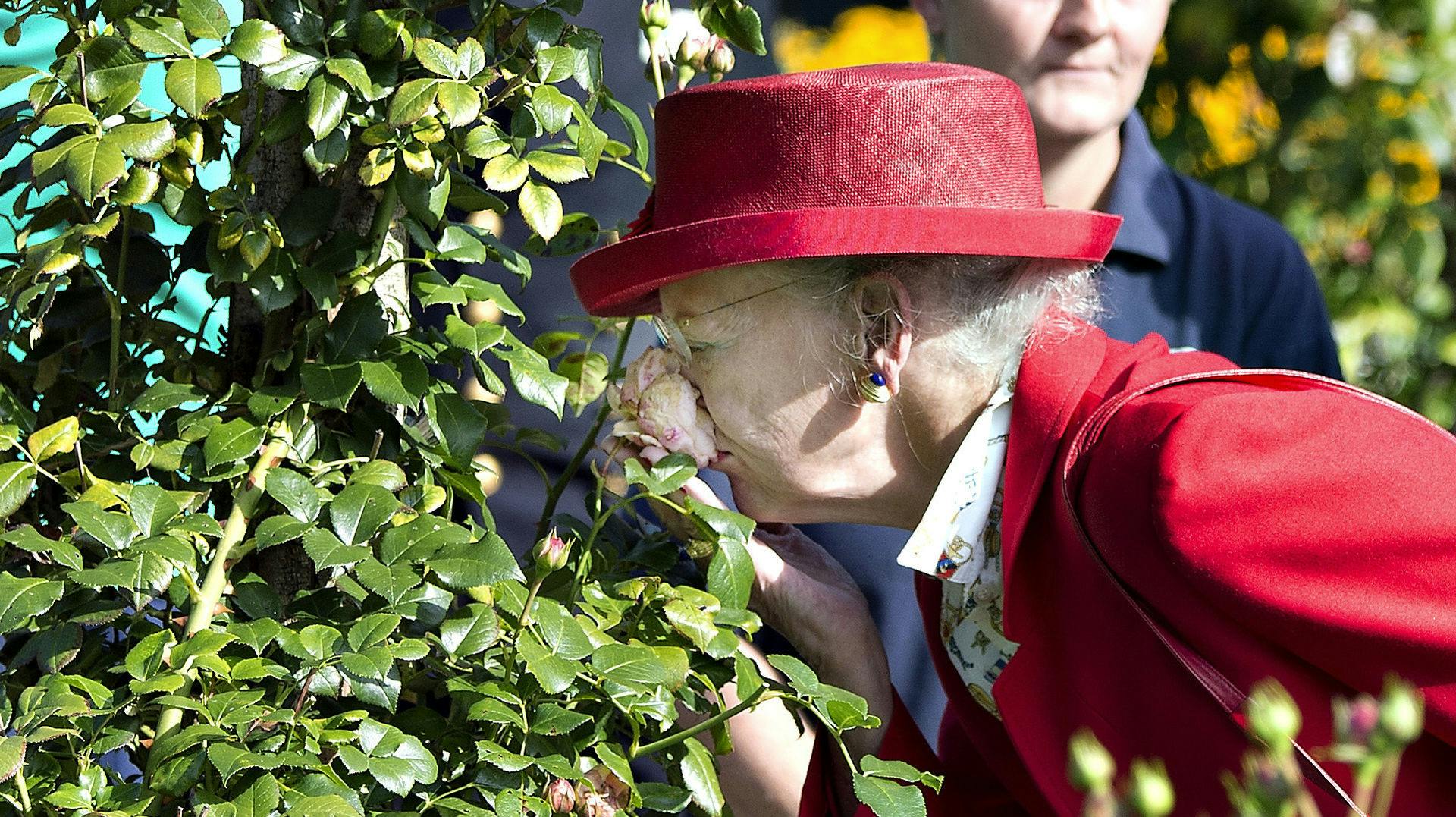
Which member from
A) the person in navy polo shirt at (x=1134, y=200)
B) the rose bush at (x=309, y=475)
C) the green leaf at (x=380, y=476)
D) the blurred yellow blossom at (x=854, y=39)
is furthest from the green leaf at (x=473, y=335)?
the blurred yellow blossom at (x=854, y=39)

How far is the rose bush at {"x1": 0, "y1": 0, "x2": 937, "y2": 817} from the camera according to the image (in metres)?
1.12


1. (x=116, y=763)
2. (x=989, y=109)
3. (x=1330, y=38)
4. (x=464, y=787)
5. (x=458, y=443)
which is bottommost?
(x=116, y=763)

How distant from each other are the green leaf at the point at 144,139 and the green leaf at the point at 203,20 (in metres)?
0.08

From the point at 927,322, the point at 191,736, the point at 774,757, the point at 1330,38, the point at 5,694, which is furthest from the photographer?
the point at 1330,38

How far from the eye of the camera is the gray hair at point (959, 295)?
153 cm

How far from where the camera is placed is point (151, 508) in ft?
3.80

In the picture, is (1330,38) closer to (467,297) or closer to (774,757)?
(774,757)

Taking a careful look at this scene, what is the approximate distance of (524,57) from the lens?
1.32m

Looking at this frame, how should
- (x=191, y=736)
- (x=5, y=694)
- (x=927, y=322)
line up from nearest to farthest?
(x=191, y=736), (x=5, y=694), (x=927, y=322)

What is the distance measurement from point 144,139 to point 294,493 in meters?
0.29

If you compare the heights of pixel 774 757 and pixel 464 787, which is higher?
pixel 464 787

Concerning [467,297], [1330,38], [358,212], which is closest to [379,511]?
[467,297]

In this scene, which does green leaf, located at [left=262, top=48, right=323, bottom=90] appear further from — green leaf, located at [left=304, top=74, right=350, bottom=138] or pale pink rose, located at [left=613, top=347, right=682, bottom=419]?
pale pink rose, located at [left=613, top=347, right=682, bottom=419]

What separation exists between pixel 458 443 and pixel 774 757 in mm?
750
